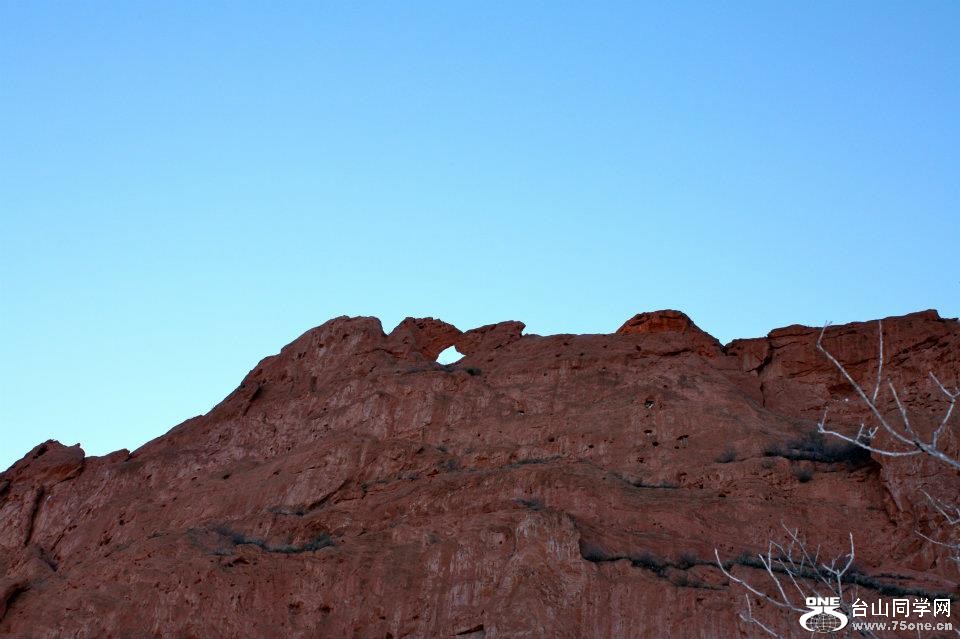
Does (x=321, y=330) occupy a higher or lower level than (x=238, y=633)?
higher

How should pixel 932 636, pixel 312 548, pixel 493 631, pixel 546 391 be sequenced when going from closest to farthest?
pixel 932 636
pixel 493 631
pixel 312 548
pixel 546 391

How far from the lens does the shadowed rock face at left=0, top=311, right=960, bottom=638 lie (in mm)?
23188

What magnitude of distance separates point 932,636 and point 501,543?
8.86 metres

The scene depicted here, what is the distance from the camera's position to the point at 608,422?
3005cm

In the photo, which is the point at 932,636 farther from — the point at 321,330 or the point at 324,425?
the point at 321,330

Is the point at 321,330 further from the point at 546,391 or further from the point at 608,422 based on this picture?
the point at 608,422

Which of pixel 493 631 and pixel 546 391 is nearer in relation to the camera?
pixel 493 631

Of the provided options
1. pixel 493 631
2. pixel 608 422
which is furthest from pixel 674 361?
pixel 493 631

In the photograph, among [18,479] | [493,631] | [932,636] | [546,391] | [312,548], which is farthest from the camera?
[18,479]

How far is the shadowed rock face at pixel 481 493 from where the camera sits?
76.1 feet

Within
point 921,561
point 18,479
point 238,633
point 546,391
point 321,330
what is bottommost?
point 238,633

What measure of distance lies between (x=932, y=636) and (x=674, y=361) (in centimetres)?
1423

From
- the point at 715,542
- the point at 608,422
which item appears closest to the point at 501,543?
the point at 715,542

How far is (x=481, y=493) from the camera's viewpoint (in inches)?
1070
